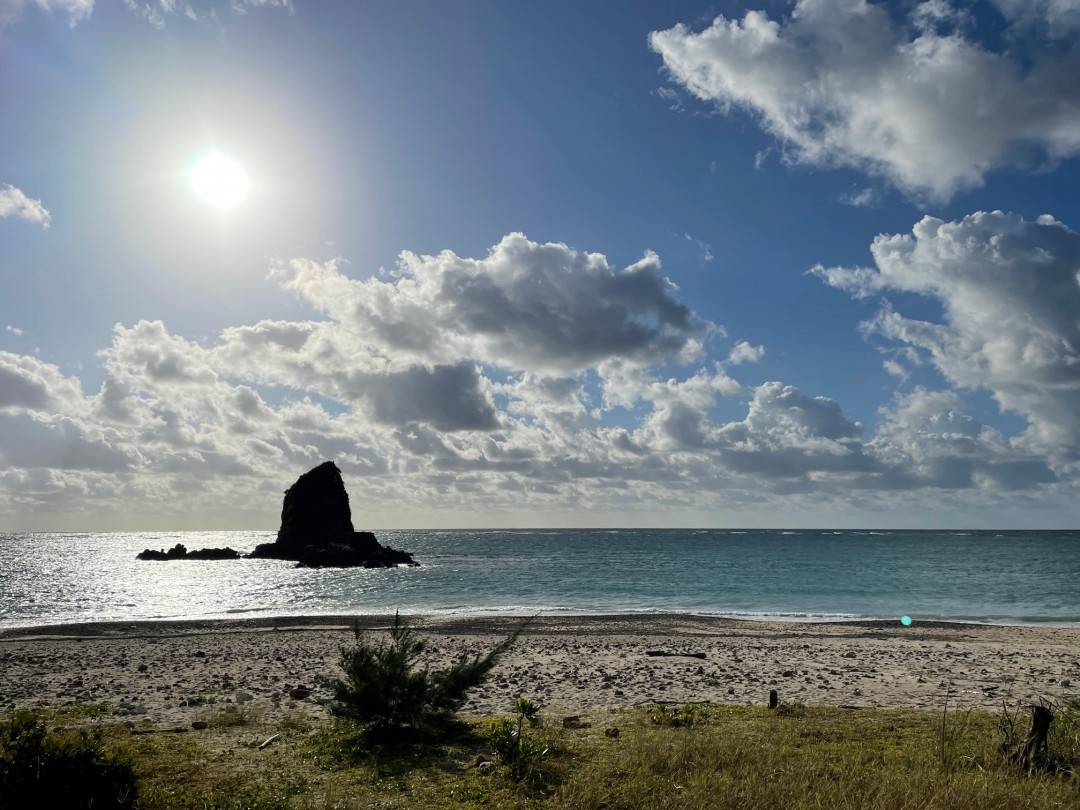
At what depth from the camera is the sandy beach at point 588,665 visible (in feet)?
51.6

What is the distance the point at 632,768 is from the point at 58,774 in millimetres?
6584

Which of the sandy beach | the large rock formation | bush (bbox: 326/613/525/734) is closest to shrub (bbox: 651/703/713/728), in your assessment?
the sandy beach

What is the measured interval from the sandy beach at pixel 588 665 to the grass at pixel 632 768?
2.96m

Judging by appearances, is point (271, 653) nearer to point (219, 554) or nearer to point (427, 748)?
point (427, 748)

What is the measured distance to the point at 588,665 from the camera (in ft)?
68.0

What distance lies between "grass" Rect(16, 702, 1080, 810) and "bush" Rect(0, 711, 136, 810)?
0.40m

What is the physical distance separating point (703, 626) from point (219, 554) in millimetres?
133673

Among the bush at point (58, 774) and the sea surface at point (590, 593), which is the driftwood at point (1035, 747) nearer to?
the bush at point (58, 774)

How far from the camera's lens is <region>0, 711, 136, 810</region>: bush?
7219 millimetres

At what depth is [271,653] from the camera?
24641mm

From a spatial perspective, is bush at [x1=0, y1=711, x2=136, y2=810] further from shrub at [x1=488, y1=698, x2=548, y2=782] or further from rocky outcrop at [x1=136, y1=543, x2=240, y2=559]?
rocky outcrop at [x1=136, y1=543, x2=240, y2=559]

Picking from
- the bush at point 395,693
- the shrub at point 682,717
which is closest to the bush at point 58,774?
the bush at point 395,693

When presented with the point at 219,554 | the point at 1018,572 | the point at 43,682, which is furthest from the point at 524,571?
the point at 219,554

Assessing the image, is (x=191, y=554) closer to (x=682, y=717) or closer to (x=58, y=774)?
(x=682, y=717)
